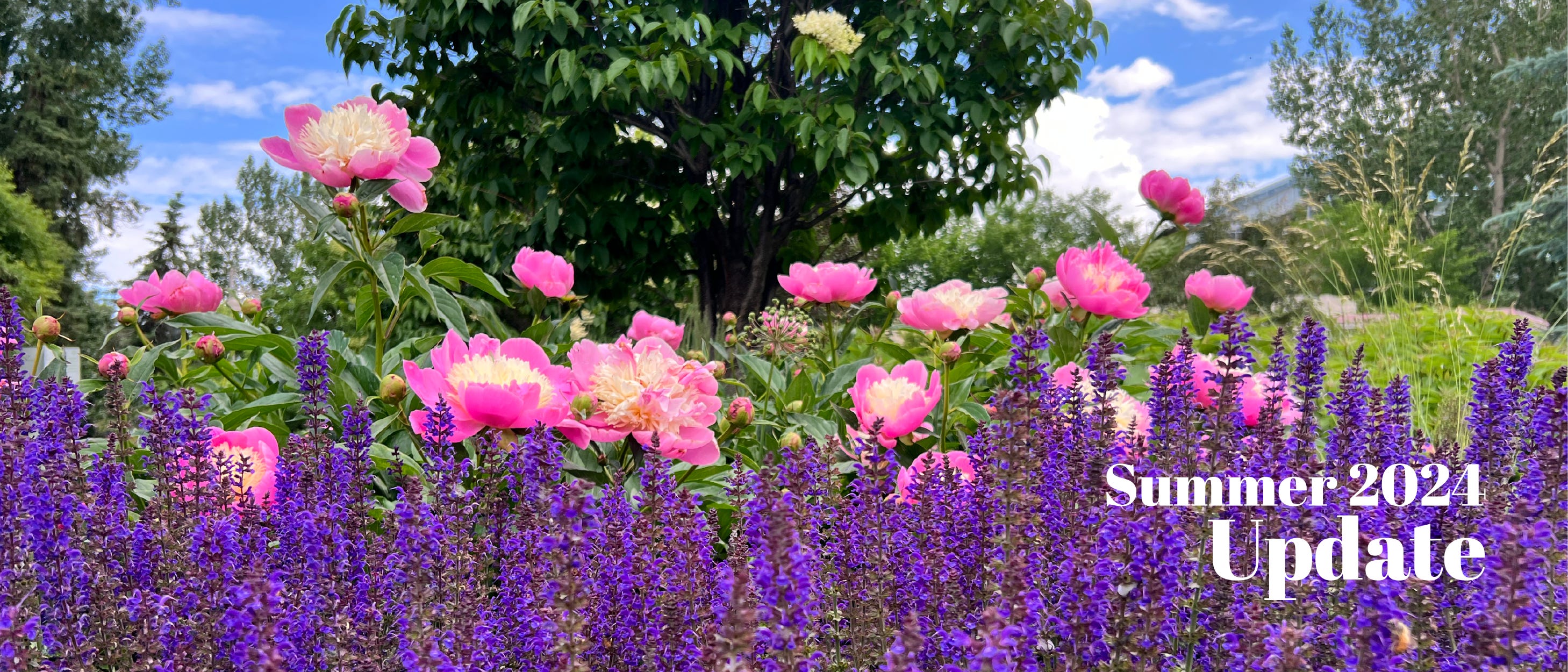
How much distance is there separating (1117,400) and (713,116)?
567 centimetres

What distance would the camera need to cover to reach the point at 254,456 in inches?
66.2

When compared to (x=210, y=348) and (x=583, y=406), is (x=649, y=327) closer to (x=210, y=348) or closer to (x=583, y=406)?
(x=210, y=348)

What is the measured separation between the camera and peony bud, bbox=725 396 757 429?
1.92 meters

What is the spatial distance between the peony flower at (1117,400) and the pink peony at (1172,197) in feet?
3.96

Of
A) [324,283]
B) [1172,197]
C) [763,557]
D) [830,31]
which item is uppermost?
[830,31]

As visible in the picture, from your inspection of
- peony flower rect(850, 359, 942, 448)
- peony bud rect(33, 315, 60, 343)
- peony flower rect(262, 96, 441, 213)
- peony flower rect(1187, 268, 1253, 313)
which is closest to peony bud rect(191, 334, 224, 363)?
peony bud rect(33, 315, 60, 343)

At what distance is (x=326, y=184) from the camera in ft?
6.97

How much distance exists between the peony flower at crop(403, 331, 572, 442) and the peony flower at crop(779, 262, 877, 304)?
1310mm

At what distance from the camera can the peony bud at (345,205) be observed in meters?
1.99

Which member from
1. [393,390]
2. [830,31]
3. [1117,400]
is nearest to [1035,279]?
[1117,400]

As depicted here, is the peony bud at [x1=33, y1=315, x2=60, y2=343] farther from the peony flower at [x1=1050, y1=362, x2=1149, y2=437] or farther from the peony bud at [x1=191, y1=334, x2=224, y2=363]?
the peony flower at [x1=1050, y1=362, x2=1149, y2=437]

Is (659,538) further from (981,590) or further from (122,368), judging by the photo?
(122,368)

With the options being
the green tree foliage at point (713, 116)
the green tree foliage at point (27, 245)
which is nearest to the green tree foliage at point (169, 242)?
the green tree foliage at point (27, 245)

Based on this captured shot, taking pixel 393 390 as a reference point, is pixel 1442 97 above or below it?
above
